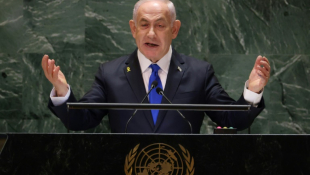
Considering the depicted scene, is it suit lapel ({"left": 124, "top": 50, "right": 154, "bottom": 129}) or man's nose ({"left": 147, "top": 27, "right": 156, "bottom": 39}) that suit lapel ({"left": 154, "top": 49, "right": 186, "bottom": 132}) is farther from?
man's nose ({"left": 147, "top": 27, "right": 156, "bottom": 39})

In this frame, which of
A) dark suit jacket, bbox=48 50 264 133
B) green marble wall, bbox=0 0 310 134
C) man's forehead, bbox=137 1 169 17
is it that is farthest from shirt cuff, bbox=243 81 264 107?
green marble wall, bbox=0 0 310 134

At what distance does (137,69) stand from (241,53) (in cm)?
195

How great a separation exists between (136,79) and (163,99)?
26 centimetres

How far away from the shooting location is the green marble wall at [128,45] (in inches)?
197

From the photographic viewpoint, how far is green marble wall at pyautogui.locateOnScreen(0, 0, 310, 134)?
5.00 meters

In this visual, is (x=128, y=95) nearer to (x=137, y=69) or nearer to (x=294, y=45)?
(x=137, y=69)

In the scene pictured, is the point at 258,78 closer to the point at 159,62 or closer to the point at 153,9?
the point at 159,62
